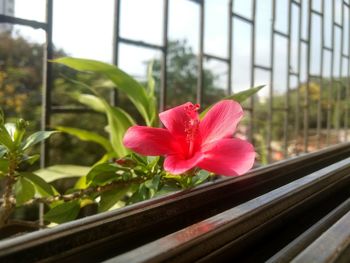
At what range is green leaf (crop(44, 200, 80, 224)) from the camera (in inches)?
14.5

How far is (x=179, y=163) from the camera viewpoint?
309mm

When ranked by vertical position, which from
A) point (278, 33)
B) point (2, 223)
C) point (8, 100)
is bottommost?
point (2, 223)

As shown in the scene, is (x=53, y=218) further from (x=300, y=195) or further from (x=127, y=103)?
(x=127, y=103)

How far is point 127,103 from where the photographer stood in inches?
62.5

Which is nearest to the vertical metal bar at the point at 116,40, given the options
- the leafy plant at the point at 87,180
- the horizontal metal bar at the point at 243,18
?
the leafy plant at the point at 87,180

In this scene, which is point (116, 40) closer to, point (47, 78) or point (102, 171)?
point (47, 78)

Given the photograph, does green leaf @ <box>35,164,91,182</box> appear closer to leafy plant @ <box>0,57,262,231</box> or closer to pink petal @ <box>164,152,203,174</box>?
leafy plant @ <box>0,57,262,231</box>

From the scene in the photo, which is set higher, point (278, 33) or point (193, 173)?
point (278, 33)

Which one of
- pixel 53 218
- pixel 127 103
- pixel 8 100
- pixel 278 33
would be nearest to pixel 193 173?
pixel 53 218

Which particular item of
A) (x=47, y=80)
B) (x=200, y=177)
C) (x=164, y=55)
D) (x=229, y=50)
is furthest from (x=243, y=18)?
(x=200, y=177)

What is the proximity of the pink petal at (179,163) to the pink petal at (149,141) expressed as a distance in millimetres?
11

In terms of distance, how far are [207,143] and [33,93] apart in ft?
3.18

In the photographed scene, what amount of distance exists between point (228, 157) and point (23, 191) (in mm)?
193

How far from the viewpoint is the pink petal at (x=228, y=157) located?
0.30 metres
